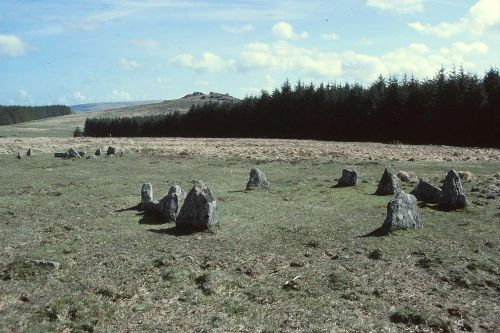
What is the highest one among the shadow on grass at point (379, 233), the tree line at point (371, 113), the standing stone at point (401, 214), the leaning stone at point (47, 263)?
the tree line at point (371, 113)

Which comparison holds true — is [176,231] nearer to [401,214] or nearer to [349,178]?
[401,214]

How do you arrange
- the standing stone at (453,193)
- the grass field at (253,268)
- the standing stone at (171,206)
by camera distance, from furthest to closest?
the standing stone at (453,193)
the standing stone at (171,206)
the grass field at (253,268)

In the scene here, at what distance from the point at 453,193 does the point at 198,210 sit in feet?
36.6

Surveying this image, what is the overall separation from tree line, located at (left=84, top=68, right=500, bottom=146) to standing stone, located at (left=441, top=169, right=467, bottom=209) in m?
44.6

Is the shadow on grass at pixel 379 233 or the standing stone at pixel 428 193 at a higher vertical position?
the standing stone at pixel 428 193

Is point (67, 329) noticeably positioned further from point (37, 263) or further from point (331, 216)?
point (331, 216)

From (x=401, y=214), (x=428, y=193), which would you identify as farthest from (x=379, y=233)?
(x=428, y=193)

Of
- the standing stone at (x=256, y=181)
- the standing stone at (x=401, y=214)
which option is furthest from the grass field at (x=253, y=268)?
the standing stone at (x=256, y=181)

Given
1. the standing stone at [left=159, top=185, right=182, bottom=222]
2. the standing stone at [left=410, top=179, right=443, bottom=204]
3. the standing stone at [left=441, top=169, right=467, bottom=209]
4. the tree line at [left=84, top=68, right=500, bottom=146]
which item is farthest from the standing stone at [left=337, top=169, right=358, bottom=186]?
the tree line at [left=84, top=68, right=500, bottom=146]

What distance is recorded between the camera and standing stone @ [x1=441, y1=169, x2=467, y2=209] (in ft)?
66.4

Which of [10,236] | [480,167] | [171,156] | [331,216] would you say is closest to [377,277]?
[331,216]

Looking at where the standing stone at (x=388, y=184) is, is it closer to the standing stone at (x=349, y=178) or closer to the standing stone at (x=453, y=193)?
the standing stone at (x=349, y=178)

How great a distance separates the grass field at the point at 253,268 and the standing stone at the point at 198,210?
18.9 inches

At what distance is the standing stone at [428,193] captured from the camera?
70.6ft
